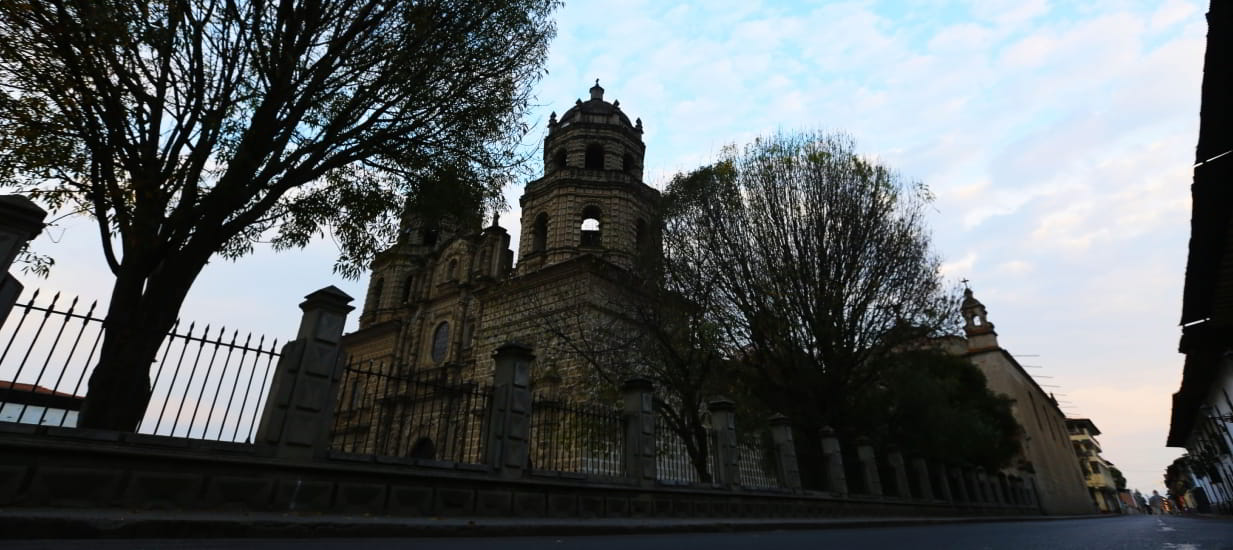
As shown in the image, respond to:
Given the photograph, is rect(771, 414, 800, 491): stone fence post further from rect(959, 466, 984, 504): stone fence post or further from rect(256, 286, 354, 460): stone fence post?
rect(959, 466, 984, 504): stone fence post

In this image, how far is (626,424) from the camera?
813cm

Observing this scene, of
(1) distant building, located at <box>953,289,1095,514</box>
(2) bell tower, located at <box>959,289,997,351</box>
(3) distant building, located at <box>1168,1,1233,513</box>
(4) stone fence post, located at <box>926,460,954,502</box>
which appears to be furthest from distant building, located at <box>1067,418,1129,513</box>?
(4) stone fence post, located at <box>926,460,954,502</box>

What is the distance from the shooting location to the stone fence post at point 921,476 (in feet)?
50.1

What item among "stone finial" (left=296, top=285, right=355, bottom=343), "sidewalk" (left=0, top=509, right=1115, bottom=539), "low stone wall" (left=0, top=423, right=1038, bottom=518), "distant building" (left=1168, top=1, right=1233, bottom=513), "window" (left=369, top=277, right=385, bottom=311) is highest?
"window" (left=369, top=277, right=385, bottom=311)

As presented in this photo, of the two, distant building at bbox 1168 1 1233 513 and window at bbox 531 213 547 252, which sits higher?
window at bbox 531 213 547 252

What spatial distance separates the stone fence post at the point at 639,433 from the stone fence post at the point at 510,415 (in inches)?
75.2

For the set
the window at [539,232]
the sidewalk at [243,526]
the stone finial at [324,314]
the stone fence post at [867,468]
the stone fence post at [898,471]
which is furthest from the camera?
the window at [539,232]

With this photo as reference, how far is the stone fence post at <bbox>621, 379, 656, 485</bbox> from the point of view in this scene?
779 centimetres

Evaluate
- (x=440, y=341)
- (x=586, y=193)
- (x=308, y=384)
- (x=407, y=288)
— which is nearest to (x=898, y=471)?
(x=586, y=193)

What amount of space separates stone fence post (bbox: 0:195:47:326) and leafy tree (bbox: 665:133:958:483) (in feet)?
31.5

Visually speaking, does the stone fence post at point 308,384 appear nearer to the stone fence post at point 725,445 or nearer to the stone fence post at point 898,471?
the stone fence post at point 725,445

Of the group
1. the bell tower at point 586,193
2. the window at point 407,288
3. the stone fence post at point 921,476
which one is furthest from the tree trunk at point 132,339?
the window at point 407,288

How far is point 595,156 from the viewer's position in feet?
72.2

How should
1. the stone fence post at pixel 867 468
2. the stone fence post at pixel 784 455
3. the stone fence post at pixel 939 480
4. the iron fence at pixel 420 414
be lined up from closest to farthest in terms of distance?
the iron fence at pixel 420 414 → the stone fence post at pixel 784 455 → the stone fence post at pixel 867 468 → the stone fence post at pixel 939 480
